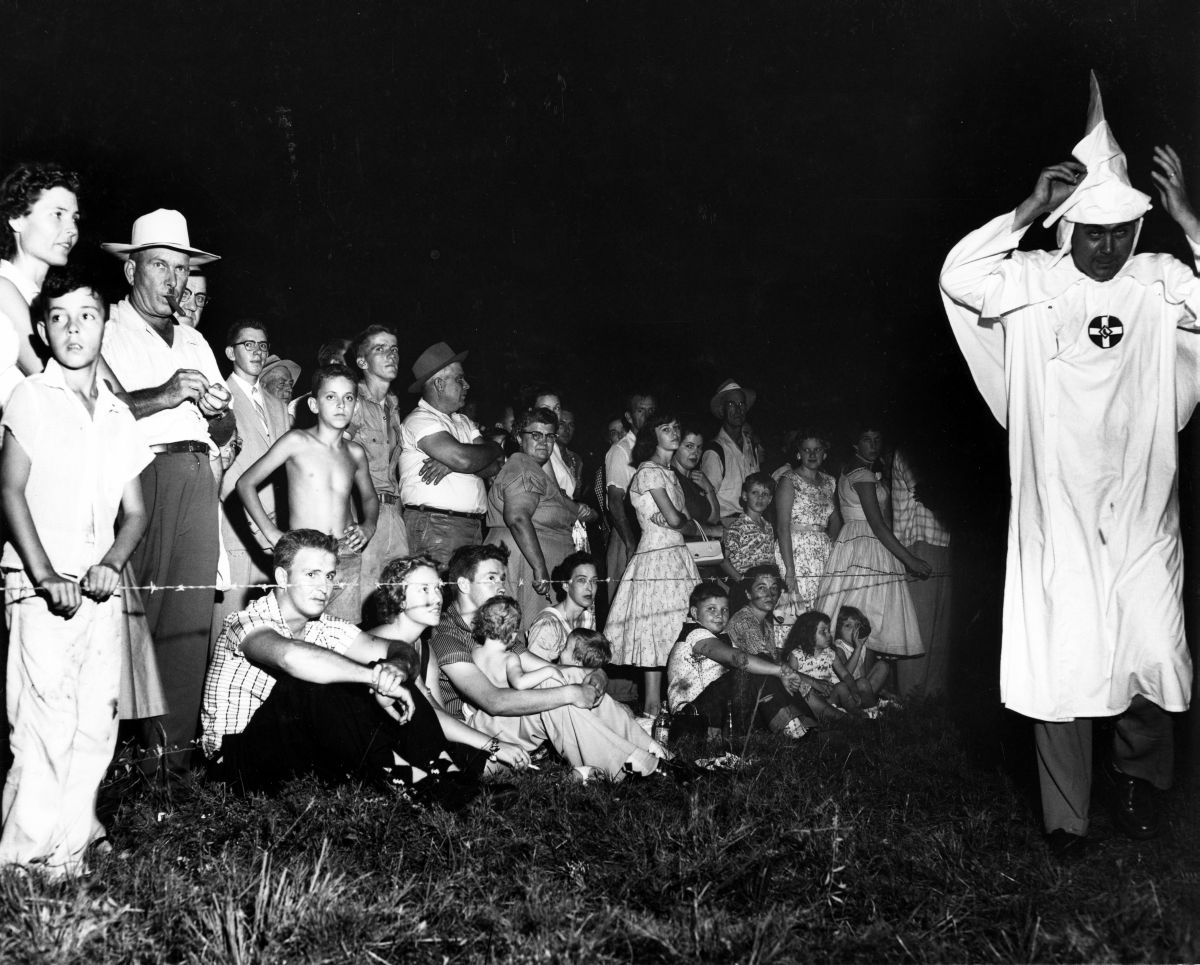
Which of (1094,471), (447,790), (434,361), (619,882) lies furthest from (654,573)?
(619,882)

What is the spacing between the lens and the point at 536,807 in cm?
486

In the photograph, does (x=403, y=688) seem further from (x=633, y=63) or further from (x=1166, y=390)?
(x=633, y=63)

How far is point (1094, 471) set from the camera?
4879 millimetres

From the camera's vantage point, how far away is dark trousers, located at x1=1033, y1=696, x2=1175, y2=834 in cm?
473

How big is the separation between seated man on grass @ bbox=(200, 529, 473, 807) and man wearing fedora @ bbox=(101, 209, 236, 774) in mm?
189

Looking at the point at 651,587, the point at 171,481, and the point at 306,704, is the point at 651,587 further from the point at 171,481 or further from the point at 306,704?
the point at 171,481

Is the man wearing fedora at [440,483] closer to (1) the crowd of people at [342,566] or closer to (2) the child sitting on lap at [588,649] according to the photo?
(1) the crowd of people at [342,566]

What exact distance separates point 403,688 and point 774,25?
567 cm

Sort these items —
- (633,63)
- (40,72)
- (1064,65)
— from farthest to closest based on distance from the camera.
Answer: (633,63), (1064,65), (40,72)

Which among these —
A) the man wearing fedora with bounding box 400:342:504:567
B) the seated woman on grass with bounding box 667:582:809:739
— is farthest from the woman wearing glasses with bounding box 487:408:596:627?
the seated woman on grass with bounding box 667:582:809:739

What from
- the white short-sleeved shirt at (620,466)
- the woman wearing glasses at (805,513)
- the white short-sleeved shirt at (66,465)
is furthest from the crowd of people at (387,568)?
the woman wearing glasses at (805,513)

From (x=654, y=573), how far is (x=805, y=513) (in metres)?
1.32

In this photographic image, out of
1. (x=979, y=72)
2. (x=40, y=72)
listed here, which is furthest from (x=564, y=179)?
(x=40, y=72)

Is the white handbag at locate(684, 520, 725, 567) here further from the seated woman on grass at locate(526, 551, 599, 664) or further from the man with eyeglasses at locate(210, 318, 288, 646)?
the man with eyeglasses at locate(210, 318, 288, 646)
